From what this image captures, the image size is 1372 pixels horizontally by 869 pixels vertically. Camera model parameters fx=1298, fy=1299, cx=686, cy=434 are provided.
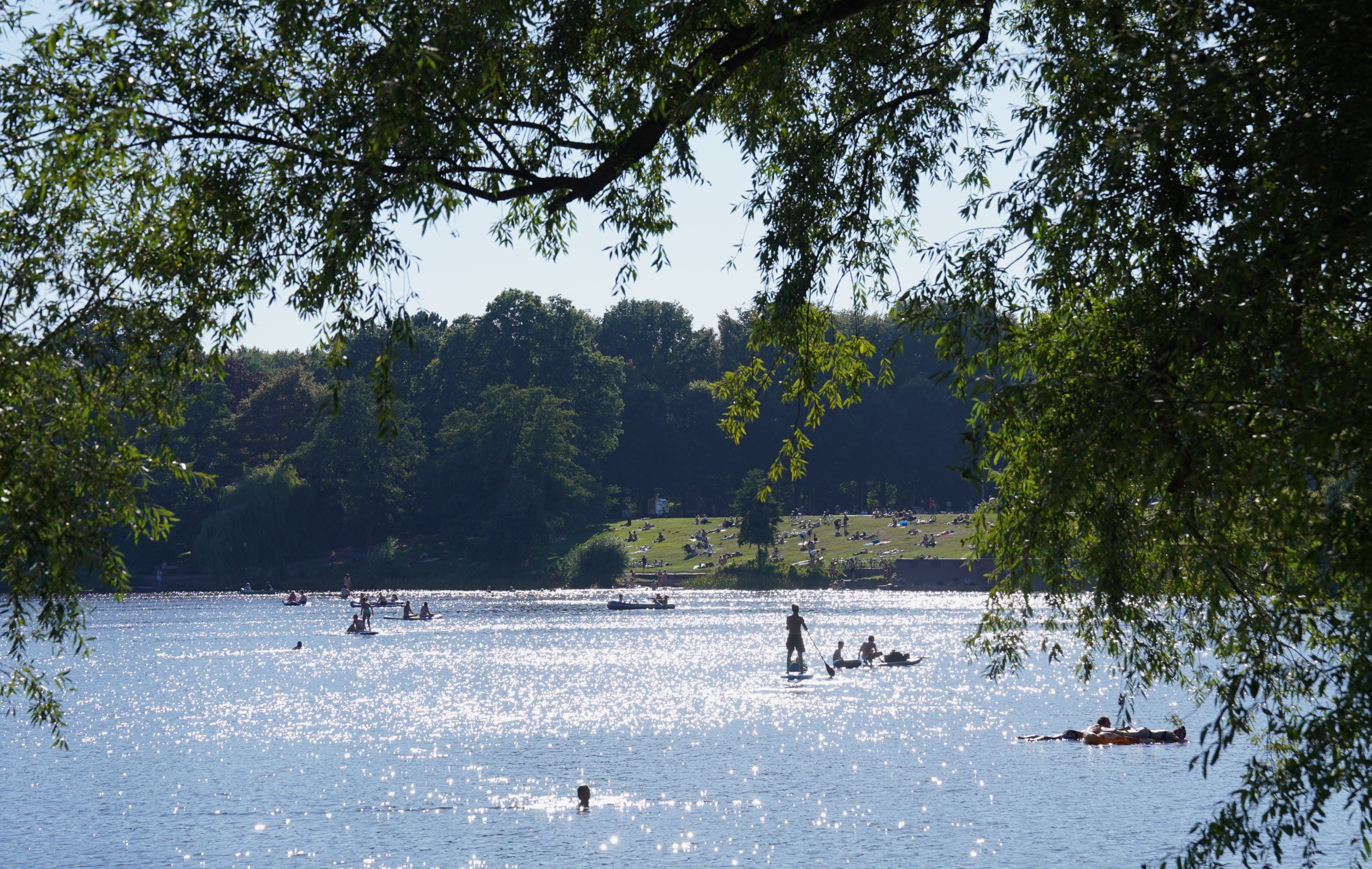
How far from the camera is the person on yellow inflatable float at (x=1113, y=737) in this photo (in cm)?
2725

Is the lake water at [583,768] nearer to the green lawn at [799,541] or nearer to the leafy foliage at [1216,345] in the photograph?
the leafy foliage at [1216,345]

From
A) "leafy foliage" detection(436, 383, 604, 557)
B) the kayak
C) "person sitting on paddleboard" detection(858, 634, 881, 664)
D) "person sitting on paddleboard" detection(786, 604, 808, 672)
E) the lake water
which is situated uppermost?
"leafy foliage" detection(436, 383, 604, 557)

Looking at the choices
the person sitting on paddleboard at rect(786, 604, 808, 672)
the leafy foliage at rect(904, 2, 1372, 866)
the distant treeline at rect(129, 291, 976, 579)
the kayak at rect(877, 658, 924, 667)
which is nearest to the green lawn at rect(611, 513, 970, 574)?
the distant treeline at rect(129, 291, 976, 579)

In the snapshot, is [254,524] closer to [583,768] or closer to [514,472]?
[514,472]

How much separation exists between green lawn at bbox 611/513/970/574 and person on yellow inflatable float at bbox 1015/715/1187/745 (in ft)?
190

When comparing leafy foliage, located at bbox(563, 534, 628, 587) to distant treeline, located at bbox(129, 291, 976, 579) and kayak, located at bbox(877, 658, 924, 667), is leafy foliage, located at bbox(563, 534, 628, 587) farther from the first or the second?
kayak, located at bbox(877, 658, 924, 667)

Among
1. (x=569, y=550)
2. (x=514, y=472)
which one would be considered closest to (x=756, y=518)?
(x=569, y=550)

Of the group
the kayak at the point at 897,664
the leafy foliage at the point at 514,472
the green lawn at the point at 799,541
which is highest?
the leafy foliage at the point at 514,472

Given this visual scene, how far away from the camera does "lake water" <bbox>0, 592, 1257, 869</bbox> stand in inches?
737

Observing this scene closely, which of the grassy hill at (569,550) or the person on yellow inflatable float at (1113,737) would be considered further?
the grassy hill at (569,550)

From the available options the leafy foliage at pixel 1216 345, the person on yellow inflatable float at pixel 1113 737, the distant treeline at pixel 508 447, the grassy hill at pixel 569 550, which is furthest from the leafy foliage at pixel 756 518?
the leafy foliage at pixel 1216 345

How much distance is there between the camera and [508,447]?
10475 cm

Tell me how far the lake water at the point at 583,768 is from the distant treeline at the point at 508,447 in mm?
51904

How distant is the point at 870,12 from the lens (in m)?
10.9
